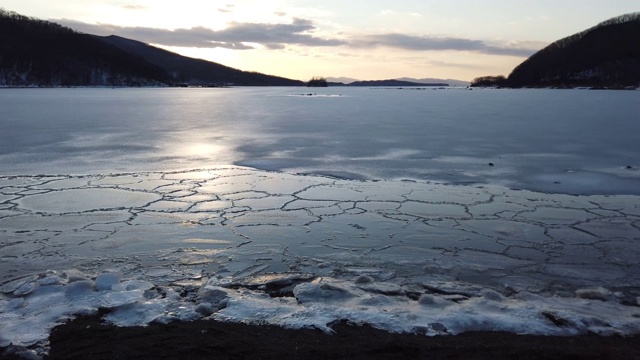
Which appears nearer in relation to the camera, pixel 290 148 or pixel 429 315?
pixel 429 315

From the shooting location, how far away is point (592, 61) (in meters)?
Answer: 103

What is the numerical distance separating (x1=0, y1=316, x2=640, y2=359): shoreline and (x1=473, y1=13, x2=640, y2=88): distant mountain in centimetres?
9165

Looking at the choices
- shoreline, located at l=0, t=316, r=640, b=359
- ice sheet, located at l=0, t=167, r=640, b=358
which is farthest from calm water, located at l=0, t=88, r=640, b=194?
shoreline, located at l=0, t=316, r=640, b=359

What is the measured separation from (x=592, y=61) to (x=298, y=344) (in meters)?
116

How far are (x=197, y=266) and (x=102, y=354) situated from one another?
1665mm

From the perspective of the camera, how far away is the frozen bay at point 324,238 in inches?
157

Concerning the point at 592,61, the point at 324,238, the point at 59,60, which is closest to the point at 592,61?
the point at 592,61

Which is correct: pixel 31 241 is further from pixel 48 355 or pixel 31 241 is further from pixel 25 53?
pixel 25 53

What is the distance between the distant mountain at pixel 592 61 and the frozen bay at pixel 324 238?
86335 millimetres

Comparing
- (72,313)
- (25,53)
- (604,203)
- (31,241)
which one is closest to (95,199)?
(31,241)

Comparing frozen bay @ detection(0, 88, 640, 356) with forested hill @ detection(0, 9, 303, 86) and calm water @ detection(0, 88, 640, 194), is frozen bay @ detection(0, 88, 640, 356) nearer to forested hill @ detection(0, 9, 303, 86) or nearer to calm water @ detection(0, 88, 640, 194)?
calm water @ detection(0, 88, 640, 194)

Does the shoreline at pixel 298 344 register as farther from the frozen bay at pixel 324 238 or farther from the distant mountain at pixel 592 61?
the distant mountain at pixel 592 61

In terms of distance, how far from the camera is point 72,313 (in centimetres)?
392

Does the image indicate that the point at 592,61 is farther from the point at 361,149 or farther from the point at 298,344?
the point at 298,344
